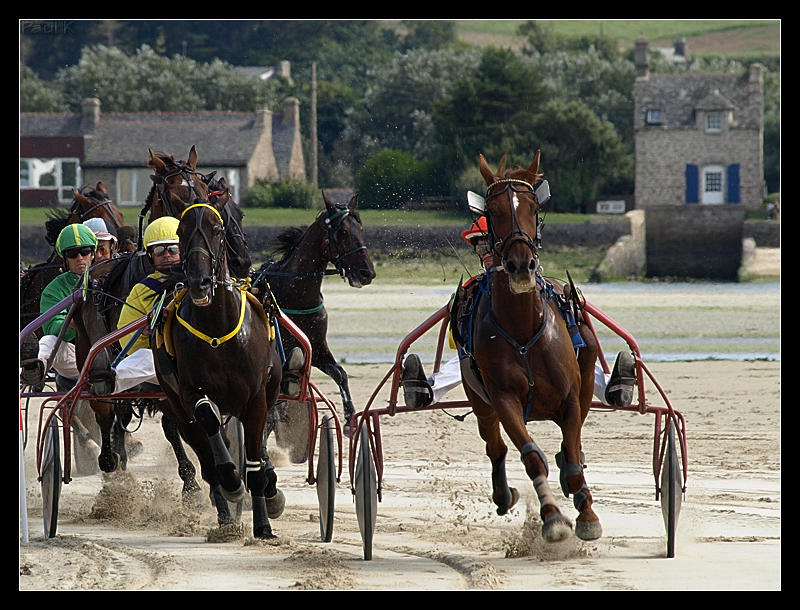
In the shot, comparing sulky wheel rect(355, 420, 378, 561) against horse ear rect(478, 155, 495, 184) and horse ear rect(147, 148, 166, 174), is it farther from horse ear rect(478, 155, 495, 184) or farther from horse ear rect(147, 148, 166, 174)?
horse ear rect(147, 148, 166, 174)

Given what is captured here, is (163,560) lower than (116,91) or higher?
lower

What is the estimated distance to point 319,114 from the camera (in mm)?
44750

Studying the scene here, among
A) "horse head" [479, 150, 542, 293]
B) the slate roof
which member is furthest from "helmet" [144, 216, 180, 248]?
the slate roof

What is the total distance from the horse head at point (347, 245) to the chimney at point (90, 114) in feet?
114

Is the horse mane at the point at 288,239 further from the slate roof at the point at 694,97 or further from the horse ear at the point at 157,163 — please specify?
the slate roof at the point at 694,97

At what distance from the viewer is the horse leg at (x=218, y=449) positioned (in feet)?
23.3

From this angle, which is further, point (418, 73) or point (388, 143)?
point (418, 73)

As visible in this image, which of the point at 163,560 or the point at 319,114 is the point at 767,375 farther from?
the point at 319,114

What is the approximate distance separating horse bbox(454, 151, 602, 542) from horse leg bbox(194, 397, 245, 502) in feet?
4.16

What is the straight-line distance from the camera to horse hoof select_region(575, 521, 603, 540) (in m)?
6.53

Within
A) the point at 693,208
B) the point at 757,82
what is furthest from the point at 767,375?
the point at 757,82

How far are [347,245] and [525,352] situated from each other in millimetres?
3825

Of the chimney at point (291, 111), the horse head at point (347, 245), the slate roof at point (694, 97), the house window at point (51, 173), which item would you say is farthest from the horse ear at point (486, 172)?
the slate roof at point (694, 97)
